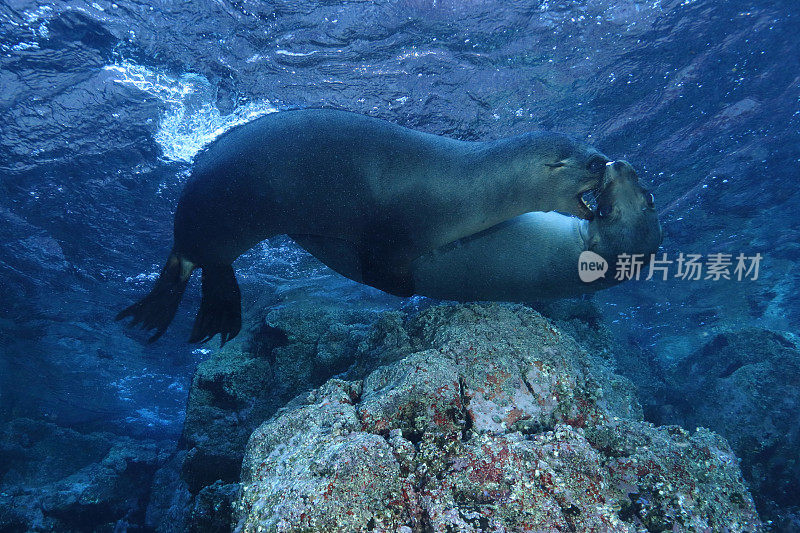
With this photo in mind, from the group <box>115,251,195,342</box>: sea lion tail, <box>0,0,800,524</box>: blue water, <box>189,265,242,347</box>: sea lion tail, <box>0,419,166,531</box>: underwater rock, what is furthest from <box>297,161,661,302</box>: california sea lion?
<box>0,419,166,531</box>: underwater rock

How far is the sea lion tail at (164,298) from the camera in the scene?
409 centimetres

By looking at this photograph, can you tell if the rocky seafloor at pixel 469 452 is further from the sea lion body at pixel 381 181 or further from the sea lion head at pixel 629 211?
the sea lion head at pixel 629 211

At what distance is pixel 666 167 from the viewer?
33.7ft

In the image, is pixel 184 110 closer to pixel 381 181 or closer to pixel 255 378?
pixel 255 378

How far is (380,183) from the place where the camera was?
3.02 meters

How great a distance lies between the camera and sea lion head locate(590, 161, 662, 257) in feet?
8.43

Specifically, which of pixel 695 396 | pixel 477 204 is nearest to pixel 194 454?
pixel 477 204

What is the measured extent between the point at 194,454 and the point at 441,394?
468cm

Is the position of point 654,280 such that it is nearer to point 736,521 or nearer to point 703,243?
point 703,243

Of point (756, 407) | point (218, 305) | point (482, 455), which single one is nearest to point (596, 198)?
point (482, 455)

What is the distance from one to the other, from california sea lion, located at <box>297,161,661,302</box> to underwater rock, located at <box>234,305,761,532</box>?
34cm

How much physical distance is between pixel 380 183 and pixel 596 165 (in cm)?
159
